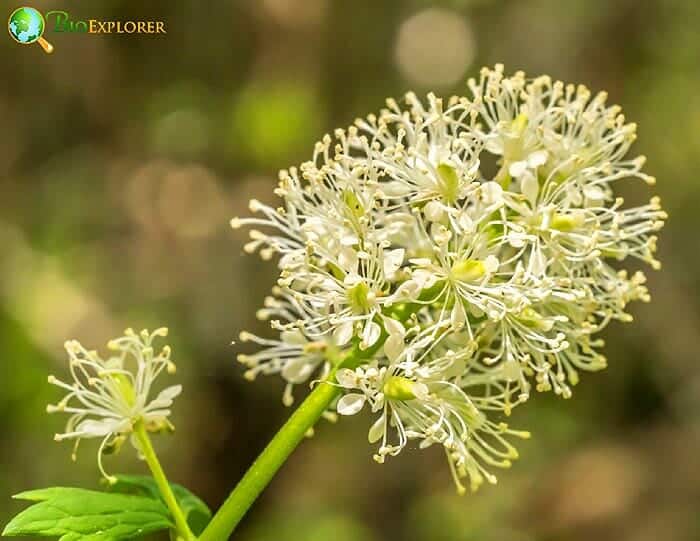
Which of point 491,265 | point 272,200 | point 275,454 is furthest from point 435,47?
point 275,454

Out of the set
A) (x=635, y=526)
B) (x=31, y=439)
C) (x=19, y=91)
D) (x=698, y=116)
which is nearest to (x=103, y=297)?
(x=31, y=439)

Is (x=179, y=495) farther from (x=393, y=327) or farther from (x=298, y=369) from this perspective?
(x=393, y=327)

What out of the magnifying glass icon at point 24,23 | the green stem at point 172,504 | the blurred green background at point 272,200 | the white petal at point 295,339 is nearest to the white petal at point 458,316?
the white petal at point 295,339

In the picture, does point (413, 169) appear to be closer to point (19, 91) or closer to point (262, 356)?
point (262, 356)

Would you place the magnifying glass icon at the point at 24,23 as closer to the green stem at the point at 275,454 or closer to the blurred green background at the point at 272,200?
the blurred green background at the point at 272,200

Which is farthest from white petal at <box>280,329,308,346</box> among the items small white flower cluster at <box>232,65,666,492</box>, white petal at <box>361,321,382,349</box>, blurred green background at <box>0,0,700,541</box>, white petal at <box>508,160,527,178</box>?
blurred green background at <box>0,0,700,541</box>

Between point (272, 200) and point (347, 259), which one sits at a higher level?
point (272, 200)

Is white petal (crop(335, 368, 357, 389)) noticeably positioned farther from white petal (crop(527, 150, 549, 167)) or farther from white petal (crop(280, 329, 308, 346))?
white petal (crop(527, 150, 549, 167))
